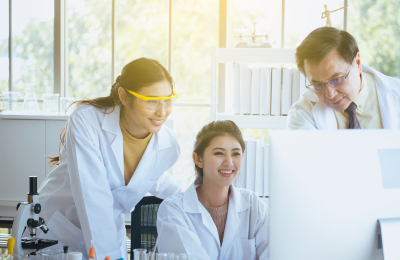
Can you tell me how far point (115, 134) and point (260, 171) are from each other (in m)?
1.15

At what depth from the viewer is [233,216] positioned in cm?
150

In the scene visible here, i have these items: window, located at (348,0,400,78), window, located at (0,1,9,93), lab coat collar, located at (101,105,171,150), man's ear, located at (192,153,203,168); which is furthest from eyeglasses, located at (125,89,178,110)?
window, located at (0,1,9,93)

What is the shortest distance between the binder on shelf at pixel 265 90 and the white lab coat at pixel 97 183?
86 cm

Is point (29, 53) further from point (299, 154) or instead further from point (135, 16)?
point (299, 154)

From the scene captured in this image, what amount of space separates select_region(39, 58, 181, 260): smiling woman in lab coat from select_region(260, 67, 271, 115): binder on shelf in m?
0.86

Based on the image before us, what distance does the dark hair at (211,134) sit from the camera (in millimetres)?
1673

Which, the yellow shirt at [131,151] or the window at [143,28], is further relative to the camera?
the window at [143,28]

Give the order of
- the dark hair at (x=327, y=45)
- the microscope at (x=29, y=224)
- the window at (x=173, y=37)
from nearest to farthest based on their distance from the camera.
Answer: the microscope at (x=29, y=224), the dark hair at (x=327, y=45), the window at (x=173, y=37)

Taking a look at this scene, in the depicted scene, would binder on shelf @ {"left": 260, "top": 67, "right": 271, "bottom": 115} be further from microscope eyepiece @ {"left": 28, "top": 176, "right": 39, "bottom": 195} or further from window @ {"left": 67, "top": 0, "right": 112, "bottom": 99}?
window @ {"left": 67, "top": 0, "right": 112, "bottom": 99}

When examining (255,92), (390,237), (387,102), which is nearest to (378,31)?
(255,92)

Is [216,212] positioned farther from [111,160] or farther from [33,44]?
[33,44]

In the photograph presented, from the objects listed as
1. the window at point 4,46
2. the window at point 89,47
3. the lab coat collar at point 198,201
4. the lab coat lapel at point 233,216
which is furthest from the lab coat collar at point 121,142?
the window at point 4,46

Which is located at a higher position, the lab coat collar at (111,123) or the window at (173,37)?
the window at (173,37)

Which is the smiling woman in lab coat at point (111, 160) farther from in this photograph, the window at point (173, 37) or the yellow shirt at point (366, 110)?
the window at point (173, 37)
